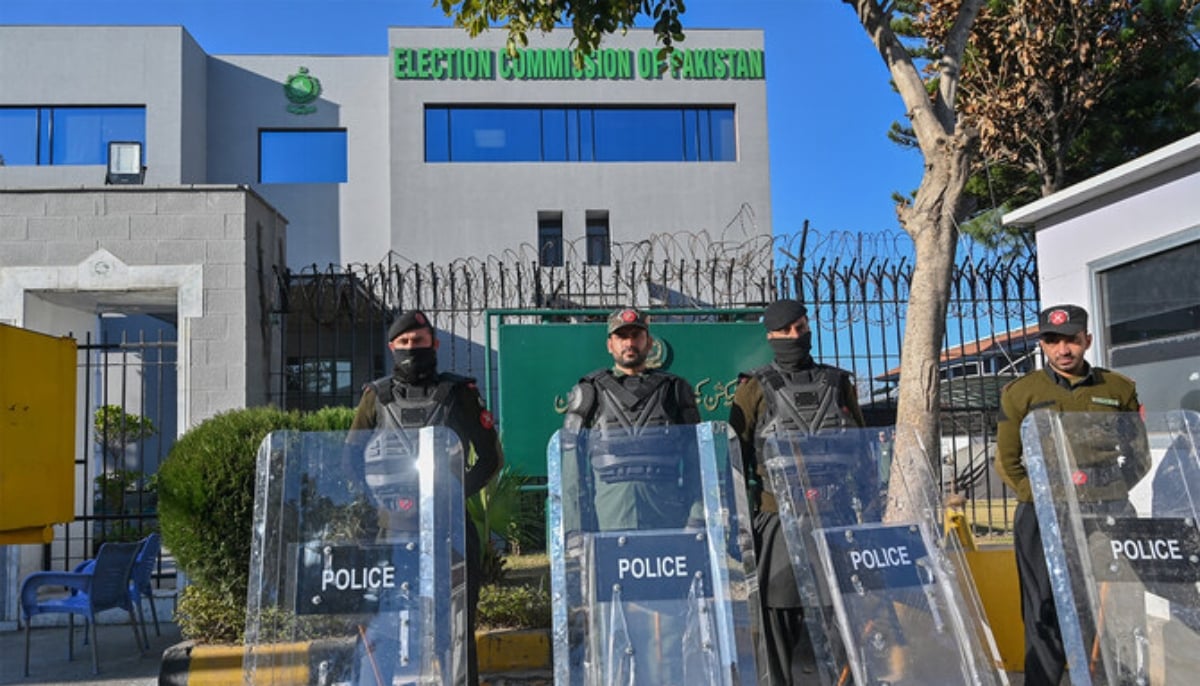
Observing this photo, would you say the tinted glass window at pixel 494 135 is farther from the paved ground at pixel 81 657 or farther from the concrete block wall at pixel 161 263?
the paved ground at pixel 81 657

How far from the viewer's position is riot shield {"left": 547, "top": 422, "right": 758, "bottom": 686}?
311 centimetres

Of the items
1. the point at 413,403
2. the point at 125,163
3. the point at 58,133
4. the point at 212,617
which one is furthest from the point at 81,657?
the point at 58,133

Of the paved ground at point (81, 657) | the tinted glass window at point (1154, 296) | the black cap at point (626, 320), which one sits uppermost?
the tinted glass window at point (1154, 296)

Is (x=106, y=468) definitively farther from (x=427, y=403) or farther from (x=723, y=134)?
(x=723, y=134)

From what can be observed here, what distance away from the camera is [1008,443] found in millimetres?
4156

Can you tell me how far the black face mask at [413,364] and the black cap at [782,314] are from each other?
148cm

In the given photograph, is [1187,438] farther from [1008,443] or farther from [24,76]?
[24,76]

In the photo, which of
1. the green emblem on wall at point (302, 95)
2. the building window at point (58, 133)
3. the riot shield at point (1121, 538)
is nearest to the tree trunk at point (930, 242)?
the riot shield at point (1121, 538)

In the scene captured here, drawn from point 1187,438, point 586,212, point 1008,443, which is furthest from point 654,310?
point 586,212

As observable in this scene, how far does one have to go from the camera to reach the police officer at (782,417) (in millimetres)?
4012

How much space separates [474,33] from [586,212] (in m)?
15.3

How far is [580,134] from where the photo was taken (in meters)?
22.6

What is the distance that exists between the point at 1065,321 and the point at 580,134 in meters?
19.4

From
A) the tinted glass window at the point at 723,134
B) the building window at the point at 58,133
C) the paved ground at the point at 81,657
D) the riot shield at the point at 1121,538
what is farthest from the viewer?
the tinted glass window at the point at 723,134
